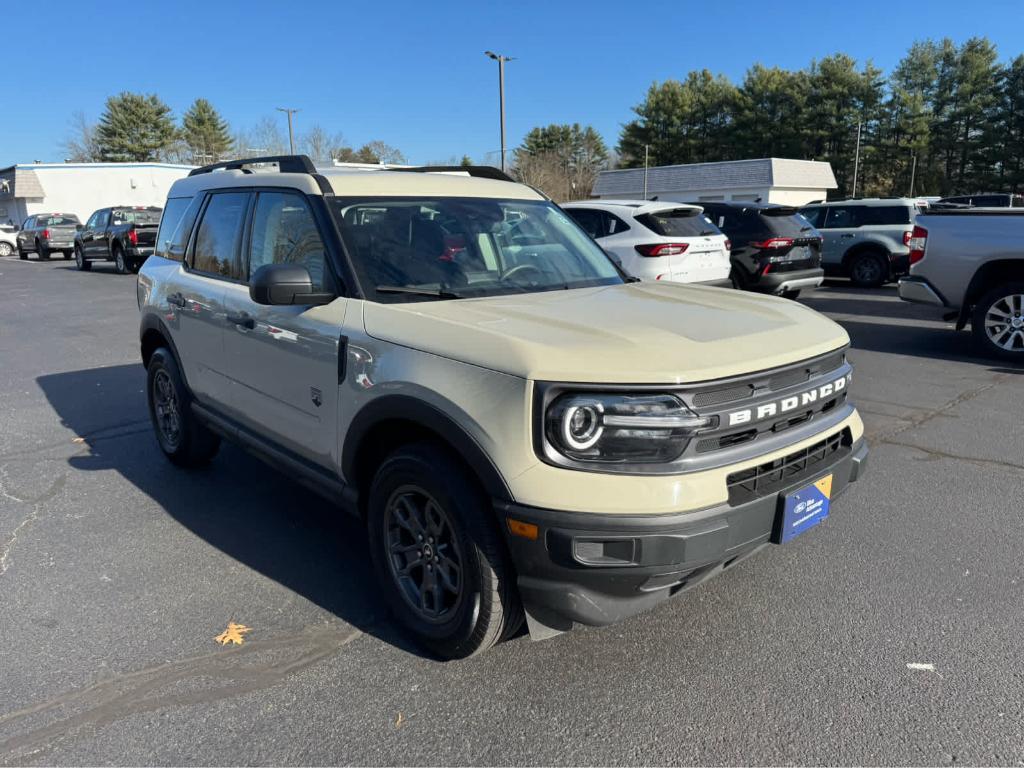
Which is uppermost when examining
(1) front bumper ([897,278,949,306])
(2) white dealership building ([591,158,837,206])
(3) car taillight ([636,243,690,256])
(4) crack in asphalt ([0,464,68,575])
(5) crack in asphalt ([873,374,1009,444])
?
(2) white dealership building ([591,158,837,206])

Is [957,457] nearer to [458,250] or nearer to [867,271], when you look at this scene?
[458,250]

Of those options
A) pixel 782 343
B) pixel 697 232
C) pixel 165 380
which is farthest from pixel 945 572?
pixel 697 232

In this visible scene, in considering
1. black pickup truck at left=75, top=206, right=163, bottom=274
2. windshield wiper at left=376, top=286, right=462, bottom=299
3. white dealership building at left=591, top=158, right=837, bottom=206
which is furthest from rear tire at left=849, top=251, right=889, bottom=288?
white dealership building at left=591, top=158, right=837, bottom=206

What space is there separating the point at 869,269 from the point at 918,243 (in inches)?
280

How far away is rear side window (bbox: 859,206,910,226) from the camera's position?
14.6 metres

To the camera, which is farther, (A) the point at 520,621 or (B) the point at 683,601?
(B) the point at 683,601

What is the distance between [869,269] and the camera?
15.1 m

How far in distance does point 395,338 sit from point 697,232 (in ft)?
26.0

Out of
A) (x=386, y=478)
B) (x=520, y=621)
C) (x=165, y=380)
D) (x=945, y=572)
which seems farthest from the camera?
(x=165, y=380)

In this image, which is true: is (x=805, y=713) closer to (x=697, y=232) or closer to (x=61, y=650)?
(x=61, y=650)

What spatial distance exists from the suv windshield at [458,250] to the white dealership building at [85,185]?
5268 centimetres

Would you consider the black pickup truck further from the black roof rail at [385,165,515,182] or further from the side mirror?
the side mirror

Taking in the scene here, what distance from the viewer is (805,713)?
2.56m

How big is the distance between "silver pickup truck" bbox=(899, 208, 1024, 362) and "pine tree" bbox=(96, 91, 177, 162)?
84.1 m
